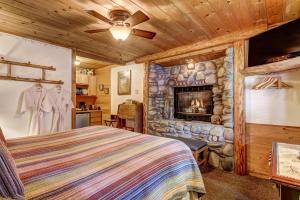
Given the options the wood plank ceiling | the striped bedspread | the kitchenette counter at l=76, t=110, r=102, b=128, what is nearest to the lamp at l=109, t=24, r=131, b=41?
the wood plank ceiling

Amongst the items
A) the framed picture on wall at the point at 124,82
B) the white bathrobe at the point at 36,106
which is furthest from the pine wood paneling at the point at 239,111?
the white bathrobe at the point at 36,106

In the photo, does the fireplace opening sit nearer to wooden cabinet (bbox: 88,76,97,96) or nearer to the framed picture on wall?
the framed picture on wall

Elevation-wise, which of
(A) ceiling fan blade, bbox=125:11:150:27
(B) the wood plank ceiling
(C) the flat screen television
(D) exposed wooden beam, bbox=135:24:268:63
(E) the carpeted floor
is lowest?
(E) the carpeted floor

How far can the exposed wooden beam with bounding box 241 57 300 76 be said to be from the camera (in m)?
1.99

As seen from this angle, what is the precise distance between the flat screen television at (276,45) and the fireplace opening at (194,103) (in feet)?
→ 4.09

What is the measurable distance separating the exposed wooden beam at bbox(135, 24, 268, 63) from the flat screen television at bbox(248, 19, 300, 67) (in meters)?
0.12

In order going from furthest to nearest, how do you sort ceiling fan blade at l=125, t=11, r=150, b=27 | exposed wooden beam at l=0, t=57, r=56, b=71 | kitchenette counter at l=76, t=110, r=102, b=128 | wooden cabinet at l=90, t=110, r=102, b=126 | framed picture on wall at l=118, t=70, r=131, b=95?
wooden cabinet at l=90, t=110, r=102, b=126, kitchenette counter at l=76, t=110, r=102, b=128, framed picture on wall at l=118, t=70, r=131, b=95, exposed wooden beam at l=0, t=57, r=56, b=71, ceiling fan blade at l=125, t=11, r=150, b=27

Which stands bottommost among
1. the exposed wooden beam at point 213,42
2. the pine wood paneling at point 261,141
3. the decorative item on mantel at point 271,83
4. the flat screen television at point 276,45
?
the pine wood paneling at point 261,141

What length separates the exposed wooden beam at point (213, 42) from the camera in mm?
2526

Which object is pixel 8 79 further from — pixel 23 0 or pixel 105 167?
pixel 105 167

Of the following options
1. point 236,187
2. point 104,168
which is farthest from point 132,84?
point 104,168

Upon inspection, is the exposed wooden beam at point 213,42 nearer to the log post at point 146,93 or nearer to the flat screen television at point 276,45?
the flat screen television at point 276,45

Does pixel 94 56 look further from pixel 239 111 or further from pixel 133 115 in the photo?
pixel 239 111

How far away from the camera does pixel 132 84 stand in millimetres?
4672
